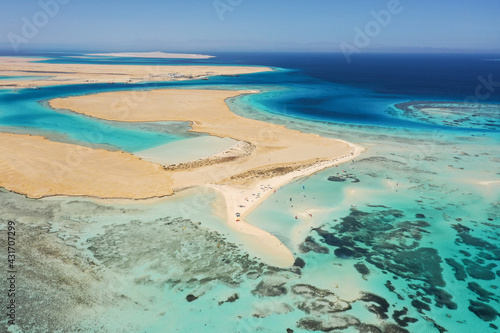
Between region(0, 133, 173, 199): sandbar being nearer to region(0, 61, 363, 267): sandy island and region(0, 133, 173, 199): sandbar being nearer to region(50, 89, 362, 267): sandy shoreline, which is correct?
region(0, 61, 363, 267): sandy island

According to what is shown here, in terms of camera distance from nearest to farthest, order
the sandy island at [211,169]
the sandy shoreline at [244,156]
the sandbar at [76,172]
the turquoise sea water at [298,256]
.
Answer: the turquoise sea water at [298,256]
the sandy shoreline at [244,156]
the sandy island at [211,169]
the sandbar at [76,172]

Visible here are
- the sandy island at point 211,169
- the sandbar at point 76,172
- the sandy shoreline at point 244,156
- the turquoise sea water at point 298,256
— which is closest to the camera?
the turquoise sea water at point 298,256

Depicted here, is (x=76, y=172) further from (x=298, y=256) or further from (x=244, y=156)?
(x=298, y=256)

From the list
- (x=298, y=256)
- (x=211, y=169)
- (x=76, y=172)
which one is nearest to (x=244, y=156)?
(x=211, y=169)

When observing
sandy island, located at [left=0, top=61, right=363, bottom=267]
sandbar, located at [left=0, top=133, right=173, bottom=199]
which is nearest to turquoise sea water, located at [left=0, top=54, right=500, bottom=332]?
sandy island, located at [left=0, top=61, right=363, bottom=267]

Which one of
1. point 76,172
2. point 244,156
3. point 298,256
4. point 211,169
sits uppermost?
point 244,156

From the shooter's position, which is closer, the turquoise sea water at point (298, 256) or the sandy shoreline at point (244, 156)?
the turquoise sea water at point (298, 256)

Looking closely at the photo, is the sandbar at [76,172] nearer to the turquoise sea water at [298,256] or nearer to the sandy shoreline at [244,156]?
the turquoise sea water at [298,256]

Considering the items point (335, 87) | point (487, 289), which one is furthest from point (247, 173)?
point (335, 87)

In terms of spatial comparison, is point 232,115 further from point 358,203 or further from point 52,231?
point 52,231

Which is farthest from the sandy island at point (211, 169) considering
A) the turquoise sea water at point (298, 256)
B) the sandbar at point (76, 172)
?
the turquoise sea water at point (298, 256)
